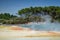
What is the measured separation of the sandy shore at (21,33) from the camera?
8.30ft

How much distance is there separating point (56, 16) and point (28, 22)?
465mm

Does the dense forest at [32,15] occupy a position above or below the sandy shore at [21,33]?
above

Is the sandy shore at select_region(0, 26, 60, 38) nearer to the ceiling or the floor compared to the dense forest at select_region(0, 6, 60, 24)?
nearer to the floor

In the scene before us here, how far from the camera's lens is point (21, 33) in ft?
8.41

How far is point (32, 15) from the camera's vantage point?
2611 millimetres

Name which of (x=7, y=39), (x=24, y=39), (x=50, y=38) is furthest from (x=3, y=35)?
(x=50, y=38)

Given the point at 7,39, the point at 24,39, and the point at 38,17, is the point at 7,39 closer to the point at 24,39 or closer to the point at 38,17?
the point at 24,39

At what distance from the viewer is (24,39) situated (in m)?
2.52

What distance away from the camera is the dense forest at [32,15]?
2.58 meters

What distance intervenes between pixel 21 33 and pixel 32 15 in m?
0.35

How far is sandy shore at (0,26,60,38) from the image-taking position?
8.30 ft

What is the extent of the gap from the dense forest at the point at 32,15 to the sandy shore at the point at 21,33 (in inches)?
4.6

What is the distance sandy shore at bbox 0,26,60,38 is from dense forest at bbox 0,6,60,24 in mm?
117

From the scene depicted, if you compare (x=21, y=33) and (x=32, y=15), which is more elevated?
(x=32, y=15)
